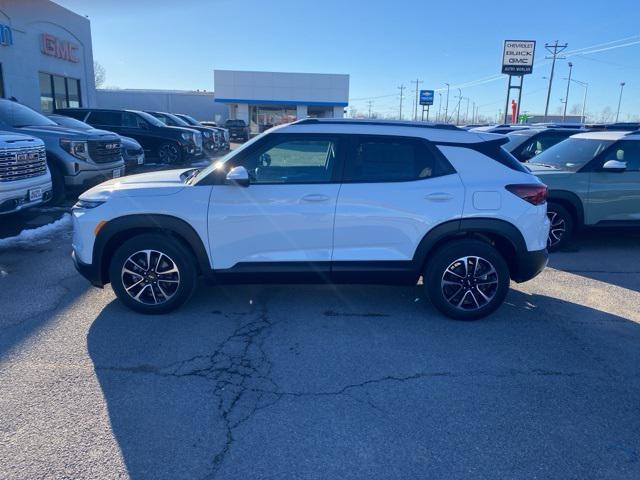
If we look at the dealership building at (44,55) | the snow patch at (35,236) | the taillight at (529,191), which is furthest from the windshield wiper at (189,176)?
the dealership building at (44,55)

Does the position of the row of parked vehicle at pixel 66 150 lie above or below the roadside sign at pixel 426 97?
below

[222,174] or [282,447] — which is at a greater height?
Answer: [222,174]

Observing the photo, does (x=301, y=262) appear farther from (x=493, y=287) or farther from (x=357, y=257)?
(x=493, y=287)

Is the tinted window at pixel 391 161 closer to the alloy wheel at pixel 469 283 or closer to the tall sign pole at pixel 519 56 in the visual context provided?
the alloy wheel at pixel 469 283

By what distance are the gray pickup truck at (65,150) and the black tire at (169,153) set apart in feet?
19.5

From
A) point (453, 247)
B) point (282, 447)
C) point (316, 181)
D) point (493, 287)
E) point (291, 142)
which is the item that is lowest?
point (282, 447)

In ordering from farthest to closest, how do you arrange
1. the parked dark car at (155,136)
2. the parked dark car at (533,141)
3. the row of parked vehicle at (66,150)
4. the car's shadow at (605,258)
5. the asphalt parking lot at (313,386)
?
the parked dark car at (155,136)
the parked dark car at (533,141)
the row of parked vehicle at (66,150)
the car's shadow at (605,258)
the asphalt parking lot at (313,386)

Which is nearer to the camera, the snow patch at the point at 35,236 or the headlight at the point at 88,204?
the headlight at the point at 88,204

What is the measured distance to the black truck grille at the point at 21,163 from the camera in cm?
661

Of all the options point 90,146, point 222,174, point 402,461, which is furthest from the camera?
point 90,146

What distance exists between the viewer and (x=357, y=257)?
4.36 meters

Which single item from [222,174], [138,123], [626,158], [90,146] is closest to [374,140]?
[222,174]

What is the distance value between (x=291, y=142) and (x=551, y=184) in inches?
176

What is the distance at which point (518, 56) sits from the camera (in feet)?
107
